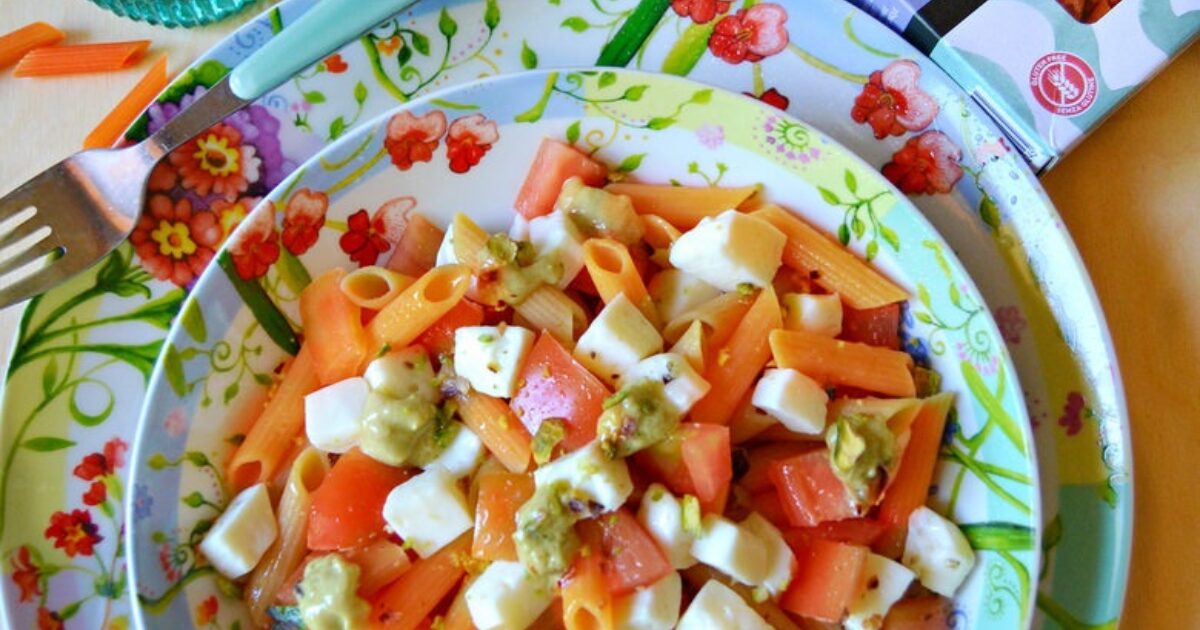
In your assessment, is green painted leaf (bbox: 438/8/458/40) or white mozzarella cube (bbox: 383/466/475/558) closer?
white mozzarella cube (bbox: 383/466/475/558)

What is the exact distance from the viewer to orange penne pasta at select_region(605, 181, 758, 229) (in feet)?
4.34

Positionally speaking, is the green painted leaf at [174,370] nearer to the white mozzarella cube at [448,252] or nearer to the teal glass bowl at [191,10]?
the white mozzarella cube at [448,252]

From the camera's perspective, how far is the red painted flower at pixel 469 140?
1.34 meters

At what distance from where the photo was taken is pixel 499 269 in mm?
1278

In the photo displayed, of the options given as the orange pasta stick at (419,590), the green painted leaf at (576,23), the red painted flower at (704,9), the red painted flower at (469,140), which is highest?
the red painted flower at (704,9)

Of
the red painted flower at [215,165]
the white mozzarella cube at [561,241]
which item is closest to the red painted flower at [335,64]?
the red painted flower at [215,165]

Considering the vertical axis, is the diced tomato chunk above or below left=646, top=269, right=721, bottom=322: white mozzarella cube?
above

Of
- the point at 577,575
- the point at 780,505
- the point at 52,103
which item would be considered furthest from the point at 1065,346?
the point at 52,103

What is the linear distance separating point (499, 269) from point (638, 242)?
0.18m

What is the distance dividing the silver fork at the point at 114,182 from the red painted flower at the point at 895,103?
0.59m

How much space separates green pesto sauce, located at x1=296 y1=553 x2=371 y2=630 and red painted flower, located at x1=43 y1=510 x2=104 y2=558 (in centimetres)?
32

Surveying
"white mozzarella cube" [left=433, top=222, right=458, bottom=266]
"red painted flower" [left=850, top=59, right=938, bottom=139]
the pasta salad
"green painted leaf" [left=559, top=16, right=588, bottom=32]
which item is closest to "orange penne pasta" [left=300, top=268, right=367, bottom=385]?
the pasta salad

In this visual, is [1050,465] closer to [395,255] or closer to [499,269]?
[499,269]

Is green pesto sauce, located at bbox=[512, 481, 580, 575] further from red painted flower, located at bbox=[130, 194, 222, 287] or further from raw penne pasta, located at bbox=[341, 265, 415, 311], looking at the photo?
red painted flower, located at bbox=[130, 194, 222, 287]
